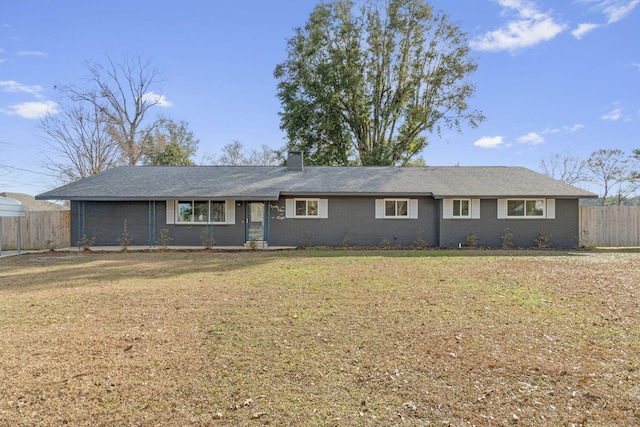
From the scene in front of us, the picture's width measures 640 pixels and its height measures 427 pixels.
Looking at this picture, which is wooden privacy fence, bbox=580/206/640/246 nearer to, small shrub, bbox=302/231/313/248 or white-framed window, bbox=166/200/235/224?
small shrub, bbox=302/231/313/248

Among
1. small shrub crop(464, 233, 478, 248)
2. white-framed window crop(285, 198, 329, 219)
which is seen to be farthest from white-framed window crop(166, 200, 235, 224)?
small shrub crop(464, 233, 478, 248)

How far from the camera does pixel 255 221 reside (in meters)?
16.2

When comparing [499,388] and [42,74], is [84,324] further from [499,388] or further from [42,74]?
[42,74]

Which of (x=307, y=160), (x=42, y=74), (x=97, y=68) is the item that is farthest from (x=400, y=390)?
(x=97, y=68)

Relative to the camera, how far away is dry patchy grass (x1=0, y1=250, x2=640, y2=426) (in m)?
2.91

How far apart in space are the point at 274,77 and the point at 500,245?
64.9 ft

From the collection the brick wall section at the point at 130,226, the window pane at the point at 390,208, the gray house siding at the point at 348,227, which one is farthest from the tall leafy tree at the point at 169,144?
the window pane at the point at 390,208

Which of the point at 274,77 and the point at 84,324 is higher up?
the point at 274,77

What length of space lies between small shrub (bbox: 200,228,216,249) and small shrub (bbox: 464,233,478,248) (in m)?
11.0

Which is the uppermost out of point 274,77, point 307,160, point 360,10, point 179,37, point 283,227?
point 360,10

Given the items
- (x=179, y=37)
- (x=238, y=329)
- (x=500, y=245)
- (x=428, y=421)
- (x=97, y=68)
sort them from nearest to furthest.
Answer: (x=428, y=421) → (x=238, y=329) → (x=500, y=245) → (x=179, y=37) → (x=97, y=68)

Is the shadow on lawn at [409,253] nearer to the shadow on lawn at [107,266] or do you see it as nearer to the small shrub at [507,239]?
the small shrub at [507,239]

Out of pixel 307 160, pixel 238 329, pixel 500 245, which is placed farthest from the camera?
pixel 307 160

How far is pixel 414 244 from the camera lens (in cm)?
1597
